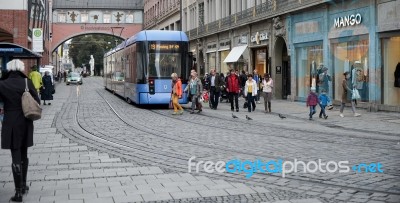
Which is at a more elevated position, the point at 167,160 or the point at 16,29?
the point at 16,29

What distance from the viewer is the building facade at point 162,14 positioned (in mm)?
61719

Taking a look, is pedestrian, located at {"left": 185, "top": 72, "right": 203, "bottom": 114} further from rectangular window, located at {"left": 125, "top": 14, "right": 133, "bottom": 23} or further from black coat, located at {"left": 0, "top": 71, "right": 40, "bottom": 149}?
rectangular window, located at {"left": 125, "top": 14, "right": 133, "bottom": 23}

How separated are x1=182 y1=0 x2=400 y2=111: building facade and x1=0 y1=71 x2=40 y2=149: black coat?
643 inches

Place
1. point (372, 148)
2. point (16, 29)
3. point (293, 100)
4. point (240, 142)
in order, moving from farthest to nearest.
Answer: point (16, 29) < point (293, 100) < point (240, 142) < point (372, 148)

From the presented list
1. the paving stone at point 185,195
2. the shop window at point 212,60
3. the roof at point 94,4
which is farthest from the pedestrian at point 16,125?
the roof at point 94,4

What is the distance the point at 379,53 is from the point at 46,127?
13.0m

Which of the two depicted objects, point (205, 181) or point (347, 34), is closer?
point (205, 181)

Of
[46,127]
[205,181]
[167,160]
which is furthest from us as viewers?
[46,127]

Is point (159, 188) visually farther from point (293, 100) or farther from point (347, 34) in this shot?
point (293, 100)

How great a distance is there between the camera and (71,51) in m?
131

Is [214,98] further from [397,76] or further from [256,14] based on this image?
[256,14]

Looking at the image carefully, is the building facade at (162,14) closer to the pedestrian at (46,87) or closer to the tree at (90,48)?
the pedestrian at (46,87)

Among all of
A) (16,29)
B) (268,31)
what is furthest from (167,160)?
(16,29)

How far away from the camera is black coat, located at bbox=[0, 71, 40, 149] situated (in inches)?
269
